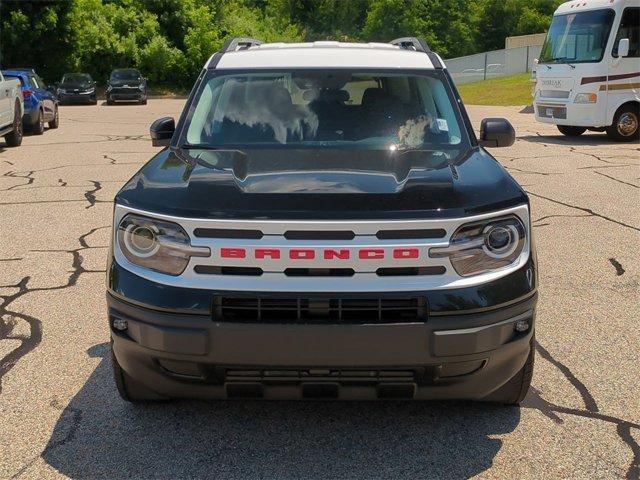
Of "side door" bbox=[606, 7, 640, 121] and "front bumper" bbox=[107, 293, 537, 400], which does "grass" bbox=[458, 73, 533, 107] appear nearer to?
"side door" bbox=[606, 7, 640, 121]

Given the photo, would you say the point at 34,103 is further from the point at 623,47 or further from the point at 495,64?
the point at 495,64

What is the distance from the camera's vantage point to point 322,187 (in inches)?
136

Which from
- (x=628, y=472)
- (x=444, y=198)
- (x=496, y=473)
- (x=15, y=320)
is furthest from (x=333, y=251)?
(x=15, y=320)

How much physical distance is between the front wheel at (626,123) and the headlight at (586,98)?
0.66 metres

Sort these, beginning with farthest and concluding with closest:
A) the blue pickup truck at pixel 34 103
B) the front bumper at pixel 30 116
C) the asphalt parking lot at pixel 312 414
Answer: the front bumper at pixel 30 116 → the blue pickup truck at pixel 34 103 → the asphalt parking lot at pixel 312 414

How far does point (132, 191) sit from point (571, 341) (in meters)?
2.82

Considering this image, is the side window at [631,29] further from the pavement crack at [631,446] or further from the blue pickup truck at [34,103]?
the pavement crack at [631,446]

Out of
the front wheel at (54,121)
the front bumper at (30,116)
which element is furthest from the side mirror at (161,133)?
the front wheel at (54,121)

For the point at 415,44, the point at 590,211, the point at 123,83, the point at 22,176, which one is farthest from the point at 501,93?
the point at 415,44

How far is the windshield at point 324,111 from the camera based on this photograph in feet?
15.1

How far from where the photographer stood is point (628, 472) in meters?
3.38

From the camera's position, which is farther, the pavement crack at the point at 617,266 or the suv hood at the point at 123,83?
the suv hood at the point at 123,83

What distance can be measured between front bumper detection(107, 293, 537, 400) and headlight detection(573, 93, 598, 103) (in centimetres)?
1483

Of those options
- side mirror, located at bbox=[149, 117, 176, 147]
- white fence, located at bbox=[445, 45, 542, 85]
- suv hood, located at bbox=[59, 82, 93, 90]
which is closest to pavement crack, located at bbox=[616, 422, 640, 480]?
side mirror, located at bbox=[149, 117, 176, 147]
